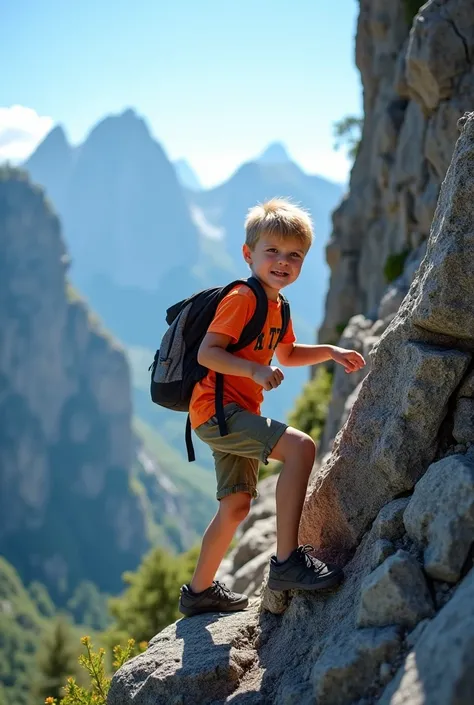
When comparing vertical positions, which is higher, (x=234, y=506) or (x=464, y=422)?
(x=234, y=506)

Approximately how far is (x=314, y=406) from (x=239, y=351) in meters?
17.6

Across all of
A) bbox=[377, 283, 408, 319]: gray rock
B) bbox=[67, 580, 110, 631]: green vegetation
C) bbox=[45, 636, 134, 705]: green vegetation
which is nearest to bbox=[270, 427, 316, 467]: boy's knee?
bbox=[45, 636, 134, 705]: green vegetation

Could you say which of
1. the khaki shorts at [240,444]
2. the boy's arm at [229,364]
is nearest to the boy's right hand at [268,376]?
the boy's arm at [229,364]

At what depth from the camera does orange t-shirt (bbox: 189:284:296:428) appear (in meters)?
5.11

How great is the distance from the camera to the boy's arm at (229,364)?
4547mm

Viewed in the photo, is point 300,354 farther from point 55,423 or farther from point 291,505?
point 55,423

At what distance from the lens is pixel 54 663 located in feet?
100.0

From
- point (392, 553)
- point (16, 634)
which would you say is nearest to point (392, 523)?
point (392, 553)

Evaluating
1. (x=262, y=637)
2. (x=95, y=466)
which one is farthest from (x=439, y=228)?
(x=95, y=466)

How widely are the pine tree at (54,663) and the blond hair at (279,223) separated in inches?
1125

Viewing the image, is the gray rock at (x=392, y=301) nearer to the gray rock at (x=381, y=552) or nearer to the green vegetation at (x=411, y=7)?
the green vegetation at (x=411, y=7)

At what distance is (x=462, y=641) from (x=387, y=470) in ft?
6.24

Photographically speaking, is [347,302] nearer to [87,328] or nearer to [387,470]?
[387,470]

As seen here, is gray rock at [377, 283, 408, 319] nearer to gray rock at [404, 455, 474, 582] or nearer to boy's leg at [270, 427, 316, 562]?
boy's leg at [270, 427, 316, 562]
